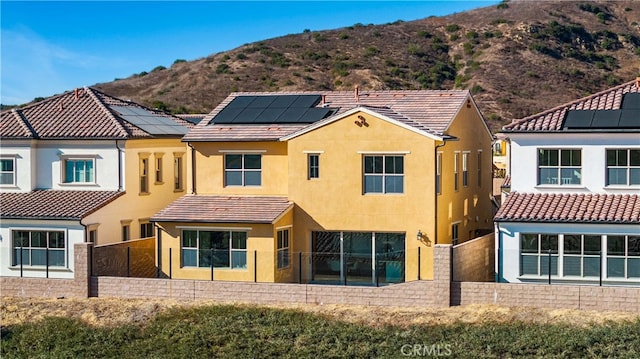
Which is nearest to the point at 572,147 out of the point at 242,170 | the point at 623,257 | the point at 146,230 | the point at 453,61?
the point at 623,257

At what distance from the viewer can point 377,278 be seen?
37.0 m

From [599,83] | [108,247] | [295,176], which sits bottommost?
[108,247]

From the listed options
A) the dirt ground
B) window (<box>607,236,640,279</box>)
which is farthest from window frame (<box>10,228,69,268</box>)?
window (<box>607,236,640,279</box>)

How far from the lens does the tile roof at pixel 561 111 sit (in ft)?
123

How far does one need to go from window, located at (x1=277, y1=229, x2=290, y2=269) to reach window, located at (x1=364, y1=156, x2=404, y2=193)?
3212mm

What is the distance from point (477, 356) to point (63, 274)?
16018 millimetres

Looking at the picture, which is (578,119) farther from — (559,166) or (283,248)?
(283,248)

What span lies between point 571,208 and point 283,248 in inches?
388

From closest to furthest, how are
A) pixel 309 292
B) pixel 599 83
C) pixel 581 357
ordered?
pixel 581 357
pixel 309 292
pixel 599 83

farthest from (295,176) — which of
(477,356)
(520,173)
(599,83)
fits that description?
(599,83)

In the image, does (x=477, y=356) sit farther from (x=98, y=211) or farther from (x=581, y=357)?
(x=98, y=211)

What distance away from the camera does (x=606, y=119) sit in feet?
121

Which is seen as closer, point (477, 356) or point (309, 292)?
point (477, 356)

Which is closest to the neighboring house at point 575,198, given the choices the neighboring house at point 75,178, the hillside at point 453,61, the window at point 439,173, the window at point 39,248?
the window at point 439,173
